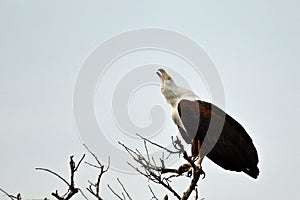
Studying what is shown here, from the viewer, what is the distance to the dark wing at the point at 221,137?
5.95 m

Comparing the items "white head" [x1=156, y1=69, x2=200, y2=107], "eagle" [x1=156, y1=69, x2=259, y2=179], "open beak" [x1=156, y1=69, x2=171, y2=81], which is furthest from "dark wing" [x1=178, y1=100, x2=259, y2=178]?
"open beak" [x1=156, y1=69, x2=171, y2=81]

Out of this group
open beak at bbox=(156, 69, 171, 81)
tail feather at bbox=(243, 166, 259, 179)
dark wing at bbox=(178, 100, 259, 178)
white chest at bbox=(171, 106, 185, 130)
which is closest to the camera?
tail feather at bbox=(243, 166, 259, 179)

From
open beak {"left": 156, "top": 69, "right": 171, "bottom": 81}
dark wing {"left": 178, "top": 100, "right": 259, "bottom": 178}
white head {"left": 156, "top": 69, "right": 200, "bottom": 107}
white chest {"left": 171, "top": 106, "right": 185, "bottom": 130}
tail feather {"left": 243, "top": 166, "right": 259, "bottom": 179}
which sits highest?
open beak {"left": 156, "top": 69, "right": 171, "bottom": 81}

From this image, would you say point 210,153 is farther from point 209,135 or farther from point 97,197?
point 97,197

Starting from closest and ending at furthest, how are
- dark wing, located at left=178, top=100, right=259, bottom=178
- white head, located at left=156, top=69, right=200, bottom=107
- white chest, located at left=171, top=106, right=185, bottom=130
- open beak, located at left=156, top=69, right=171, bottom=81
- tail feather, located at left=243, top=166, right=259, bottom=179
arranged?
1. tail feather, located at left=243, top=166, right=259, bottom=179
2. dark wing, located at left=178, top=100, right=259, bottom=178
3. white chest, located at left=171, top=106, right=185, bottom=130
4. white head, located at left=156, top=69, right=200, bottom=107
5. open beak, located at left=156, top=69, right=171, bottom=81

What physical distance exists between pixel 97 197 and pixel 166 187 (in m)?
0.75

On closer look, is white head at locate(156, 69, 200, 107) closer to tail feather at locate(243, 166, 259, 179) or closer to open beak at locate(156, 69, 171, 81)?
open beak at locate(156, 69, 171, 81)

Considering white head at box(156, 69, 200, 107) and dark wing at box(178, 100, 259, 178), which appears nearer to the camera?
dark wing at box(178, 100, 259, 178)

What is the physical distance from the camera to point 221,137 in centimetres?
612

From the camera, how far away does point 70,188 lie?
423 centimetres

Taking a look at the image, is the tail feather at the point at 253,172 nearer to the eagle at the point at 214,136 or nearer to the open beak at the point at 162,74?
the eagle at the point at 214,136

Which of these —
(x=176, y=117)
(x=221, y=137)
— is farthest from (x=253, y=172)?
(x=176, y=117)

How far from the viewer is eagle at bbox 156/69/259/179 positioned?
595 centimetres

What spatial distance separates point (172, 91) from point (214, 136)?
116 cm
